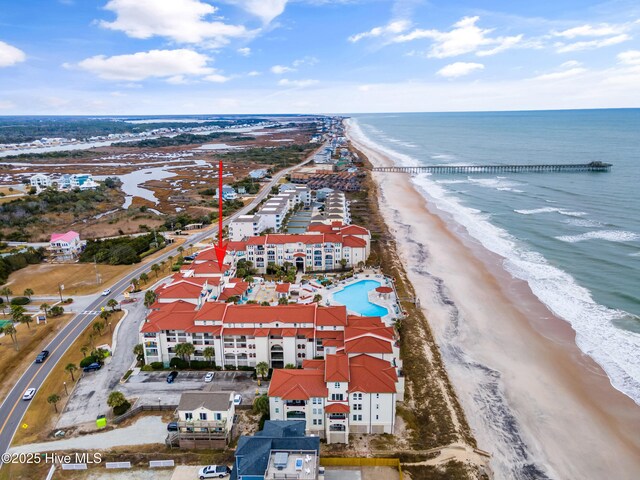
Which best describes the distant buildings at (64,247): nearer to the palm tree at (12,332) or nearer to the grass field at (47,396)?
the palm tree at (12,332)

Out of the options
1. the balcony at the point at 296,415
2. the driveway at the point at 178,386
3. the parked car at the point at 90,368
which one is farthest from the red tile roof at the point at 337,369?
the parked car at the point at 90,368

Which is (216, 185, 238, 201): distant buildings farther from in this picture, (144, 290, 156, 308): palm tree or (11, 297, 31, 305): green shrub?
(144, 290, 156, 308): palm tree

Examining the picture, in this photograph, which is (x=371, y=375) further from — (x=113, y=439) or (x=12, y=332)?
(x=12, y=332)

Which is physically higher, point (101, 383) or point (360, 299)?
point (360, 299)

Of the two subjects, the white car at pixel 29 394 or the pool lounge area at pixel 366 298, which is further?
the pool lounge area at pixel 366 298

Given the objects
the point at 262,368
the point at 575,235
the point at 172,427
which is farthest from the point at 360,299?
the point at 575,235
